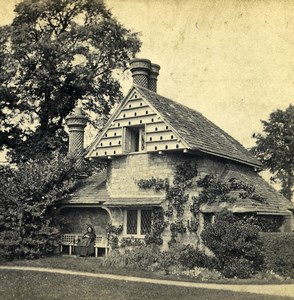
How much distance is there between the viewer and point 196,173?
1847cm

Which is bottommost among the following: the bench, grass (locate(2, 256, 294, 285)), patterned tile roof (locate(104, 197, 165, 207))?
grass (locate(2, 256, 294, 285))

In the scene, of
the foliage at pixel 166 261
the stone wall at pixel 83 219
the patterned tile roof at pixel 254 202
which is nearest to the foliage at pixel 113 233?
the stone wall at pixel 83 219

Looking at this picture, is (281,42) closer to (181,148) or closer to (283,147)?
(181,148)

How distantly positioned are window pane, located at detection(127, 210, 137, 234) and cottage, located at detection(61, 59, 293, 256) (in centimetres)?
4

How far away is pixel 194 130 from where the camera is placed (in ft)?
65.8

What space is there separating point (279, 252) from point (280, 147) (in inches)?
1109

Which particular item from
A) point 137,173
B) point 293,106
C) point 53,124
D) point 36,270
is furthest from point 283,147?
point 36,270

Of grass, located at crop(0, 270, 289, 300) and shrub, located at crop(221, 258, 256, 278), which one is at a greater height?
shrub, located at crop(221, 258, 256, 278)

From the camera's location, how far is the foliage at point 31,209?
19.8 metres

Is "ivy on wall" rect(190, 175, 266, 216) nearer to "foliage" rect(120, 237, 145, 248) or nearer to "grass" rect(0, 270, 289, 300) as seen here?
"foliage" rect(120, 237, 145, 248)

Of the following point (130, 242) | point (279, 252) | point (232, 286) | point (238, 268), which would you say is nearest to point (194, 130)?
point (130, 242)

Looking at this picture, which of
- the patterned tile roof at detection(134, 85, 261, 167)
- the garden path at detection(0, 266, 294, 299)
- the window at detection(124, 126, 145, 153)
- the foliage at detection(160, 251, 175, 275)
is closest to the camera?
the garden path at detection(0, 266, 294, 299)

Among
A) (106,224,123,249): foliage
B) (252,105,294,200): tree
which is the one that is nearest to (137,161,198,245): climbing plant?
(106,224,123,249): foliage

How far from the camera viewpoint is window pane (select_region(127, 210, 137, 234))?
1965cm
